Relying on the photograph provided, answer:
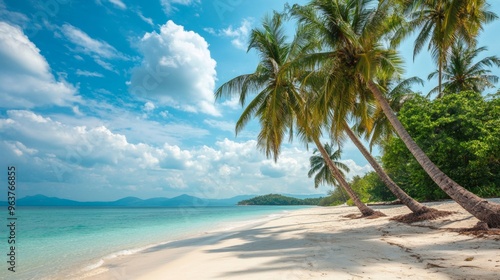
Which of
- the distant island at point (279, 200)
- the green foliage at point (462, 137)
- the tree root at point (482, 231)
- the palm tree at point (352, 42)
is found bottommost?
the distant island at point (279, 200)

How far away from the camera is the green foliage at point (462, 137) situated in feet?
45.4

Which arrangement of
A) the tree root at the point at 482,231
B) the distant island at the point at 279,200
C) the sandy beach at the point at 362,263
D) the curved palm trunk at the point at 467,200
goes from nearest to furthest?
the sandy beach at the point at 362,263, the tree root at the point at 482,231, the curved palm trunk at the point at 467,200, the distant island at the point at 279,200

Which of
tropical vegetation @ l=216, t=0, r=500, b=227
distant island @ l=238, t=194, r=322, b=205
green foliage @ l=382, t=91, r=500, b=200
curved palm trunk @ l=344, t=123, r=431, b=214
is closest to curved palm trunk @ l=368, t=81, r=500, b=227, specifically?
tropical vegetation @ l=216, t=0, r=500, b=227

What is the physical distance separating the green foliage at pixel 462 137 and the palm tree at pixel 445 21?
2.70 meters

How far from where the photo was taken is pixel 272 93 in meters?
13.5

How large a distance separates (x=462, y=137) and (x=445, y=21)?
8.41m

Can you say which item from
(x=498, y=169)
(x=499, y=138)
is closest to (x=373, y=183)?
(x=498, y=169)

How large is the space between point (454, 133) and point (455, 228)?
10224mm

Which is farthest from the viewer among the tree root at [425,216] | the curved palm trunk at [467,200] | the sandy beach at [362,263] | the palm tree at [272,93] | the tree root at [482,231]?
the palm tree at [272,93]

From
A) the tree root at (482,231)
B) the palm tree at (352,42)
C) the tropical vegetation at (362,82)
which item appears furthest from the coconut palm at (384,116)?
the tree root at (482,231)

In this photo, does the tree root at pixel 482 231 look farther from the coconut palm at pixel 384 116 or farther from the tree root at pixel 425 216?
the coconut palm at pixel 384 116

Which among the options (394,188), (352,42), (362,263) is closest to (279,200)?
(394,188)

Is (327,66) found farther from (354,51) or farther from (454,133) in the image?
(454,133)

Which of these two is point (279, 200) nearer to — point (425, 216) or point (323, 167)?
point (323, 167)
